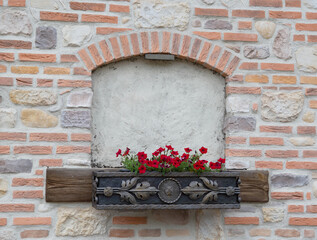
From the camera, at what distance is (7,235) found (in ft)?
9.66

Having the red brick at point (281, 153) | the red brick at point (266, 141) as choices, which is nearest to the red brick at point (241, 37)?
the red brick at point (266, 141)

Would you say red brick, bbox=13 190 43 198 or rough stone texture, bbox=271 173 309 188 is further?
rough stone texture, bbox=271 173 309 188

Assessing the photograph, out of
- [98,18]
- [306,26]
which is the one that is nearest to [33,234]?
[98,18]

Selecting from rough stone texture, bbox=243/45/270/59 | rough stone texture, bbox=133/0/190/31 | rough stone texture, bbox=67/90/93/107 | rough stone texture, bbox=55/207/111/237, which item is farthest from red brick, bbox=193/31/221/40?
rough stone texture, bbox=55/207/111/237

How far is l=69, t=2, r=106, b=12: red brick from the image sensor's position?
313cm

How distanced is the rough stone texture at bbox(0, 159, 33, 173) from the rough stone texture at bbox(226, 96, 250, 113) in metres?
1.44

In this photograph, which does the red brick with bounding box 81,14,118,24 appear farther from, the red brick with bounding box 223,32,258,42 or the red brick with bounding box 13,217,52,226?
the red brick with bounding box 13,217,52,226

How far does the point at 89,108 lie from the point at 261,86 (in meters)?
1.24

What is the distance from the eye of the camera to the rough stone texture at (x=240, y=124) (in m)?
3.22

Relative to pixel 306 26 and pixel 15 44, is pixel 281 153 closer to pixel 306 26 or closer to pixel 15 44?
pixel 306 26

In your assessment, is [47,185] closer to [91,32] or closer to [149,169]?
[149,169]

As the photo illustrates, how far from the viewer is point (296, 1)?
333 cm

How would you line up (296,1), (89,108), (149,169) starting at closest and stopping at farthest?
1. (149,169)
2. (89,108)
3. (296,1)

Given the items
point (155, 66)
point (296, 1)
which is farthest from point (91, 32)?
point (296, 1)
